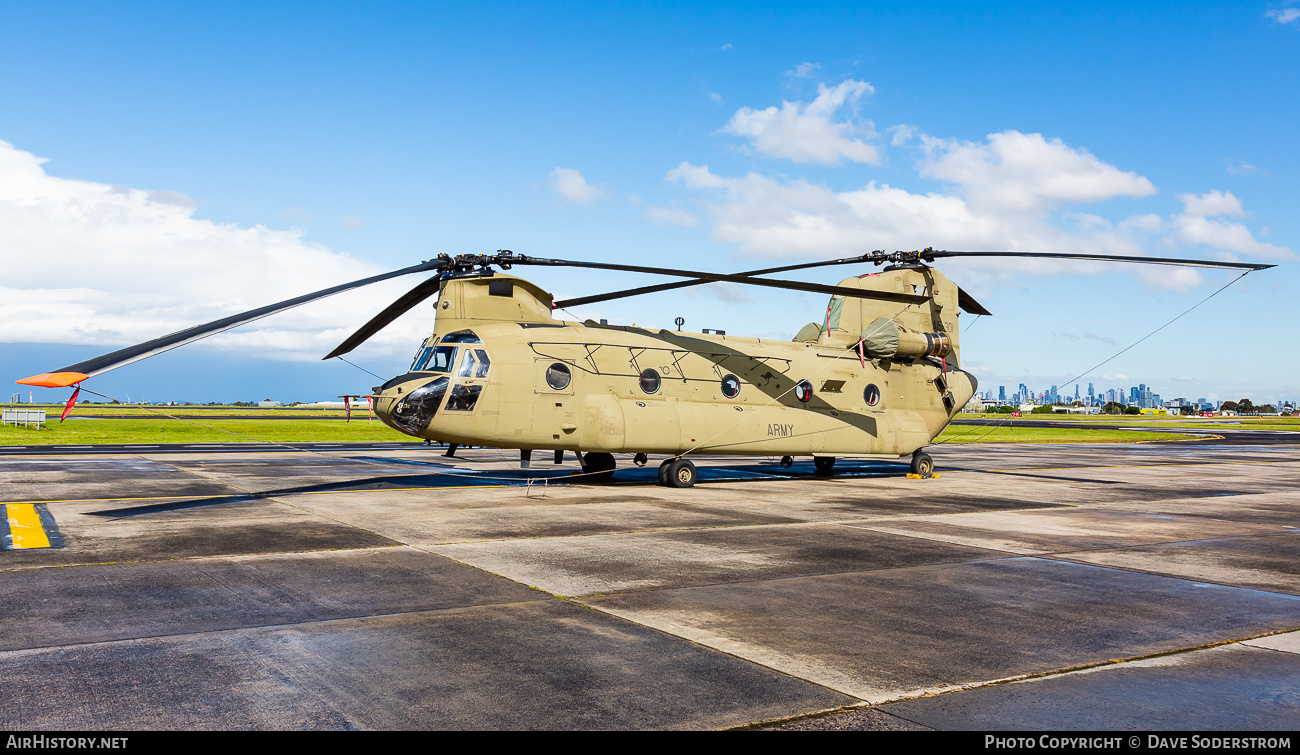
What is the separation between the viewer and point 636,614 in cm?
742

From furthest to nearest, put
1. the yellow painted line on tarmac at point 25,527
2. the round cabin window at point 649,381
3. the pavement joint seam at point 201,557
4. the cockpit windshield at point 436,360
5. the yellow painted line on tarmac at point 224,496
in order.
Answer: the round cabin window at point 649,381
the cockpit windshield at point 436,360
the yellow painted line on tarmac at point 224,496
the yellow painted line on tarmac at point 25,527
the pavement joint seam at point 201,557

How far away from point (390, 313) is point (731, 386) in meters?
8.59

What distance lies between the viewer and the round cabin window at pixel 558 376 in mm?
18297

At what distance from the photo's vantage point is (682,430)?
1952 cm

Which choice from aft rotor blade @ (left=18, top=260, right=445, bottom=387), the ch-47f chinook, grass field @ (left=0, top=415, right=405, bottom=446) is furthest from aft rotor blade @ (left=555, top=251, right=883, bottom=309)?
grass field @ (left=0, top=415, right=405, bottom=446)

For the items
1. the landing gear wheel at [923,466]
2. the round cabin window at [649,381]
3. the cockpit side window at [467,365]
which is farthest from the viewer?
the landing gear wheel at [923,466]

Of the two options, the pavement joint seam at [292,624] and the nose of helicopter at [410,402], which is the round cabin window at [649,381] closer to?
the nose of helicopter at [410,402]

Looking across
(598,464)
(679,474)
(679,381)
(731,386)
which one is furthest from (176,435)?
(731,386)

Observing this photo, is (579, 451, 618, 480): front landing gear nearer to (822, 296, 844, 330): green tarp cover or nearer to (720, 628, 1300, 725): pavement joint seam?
(822, 296, 844, 330): green tarp cover

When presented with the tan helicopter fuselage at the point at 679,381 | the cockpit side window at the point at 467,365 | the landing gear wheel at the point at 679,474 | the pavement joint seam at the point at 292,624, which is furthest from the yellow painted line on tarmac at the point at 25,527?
the landing gear wheel at the point at 679,474

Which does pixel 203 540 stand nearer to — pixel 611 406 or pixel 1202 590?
pixel 611 406

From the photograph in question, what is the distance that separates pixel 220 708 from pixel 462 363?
12.8 metres

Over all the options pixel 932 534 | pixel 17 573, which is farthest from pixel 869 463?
pixel 17 573

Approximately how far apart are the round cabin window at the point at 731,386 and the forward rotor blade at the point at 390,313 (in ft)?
24.6
